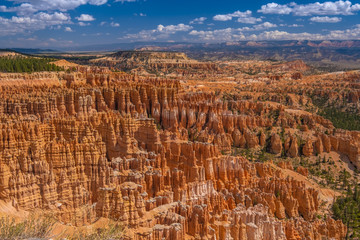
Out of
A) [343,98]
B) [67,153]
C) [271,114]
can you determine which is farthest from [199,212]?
[343,98]

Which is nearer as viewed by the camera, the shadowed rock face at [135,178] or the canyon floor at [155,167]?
the canyon floor at [155,167]

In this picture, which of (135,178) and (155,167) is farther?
(155,167)

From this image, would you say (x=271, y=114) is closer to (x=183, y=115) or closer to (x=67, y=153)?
(x=183, y=115)

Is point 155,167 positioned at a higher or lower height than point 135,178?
lower
